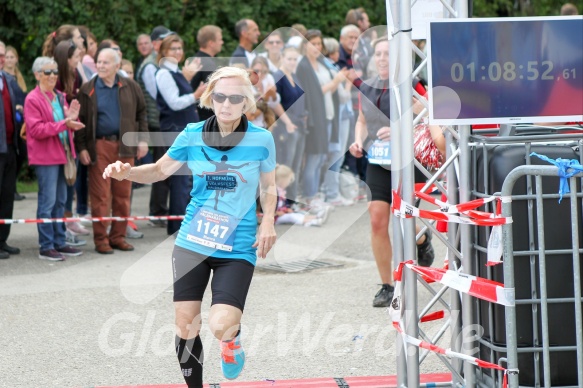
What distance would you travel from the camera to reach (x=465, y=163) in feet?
16.7

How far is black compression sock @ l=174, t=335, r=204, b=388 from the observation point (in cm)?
525

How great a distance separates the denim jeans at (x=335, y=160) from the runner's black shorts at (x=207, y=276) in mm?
8553

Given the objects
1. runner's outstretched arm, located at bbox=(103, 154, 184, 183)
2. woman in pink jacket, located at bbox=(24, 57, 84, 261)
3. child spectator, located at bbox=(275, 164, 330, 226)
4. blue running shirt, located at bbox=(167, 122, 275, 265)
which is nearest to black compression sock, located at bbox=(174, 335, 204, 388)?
blue running shirt, located at bbox=(167, 122, 275, 265)

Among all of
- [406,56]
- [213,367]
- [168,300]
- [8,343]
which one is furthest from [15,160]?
[406,56]

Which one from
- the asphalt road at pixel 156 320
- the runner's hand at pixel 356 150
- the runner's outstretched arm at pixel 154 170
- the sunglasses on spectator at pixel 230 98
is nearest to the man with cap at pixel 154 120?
the asphalt road at pixel 156 320

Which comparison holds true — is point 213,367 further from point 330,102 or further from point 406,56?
point 330,102

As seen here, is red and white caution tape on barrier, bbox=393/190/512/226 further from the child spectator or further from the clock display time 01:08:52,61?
the child spectator

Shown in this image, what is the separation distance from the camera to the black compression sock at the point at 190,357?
17.2 feet

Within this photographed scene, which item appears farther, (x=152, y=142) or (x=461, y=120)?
(x=152, y=142)

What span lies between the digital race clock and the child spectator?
23.3 ft

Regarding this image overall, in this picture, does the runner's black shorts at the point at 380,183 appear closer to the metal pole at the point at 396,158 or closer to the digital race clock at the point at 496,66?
the metal pole at the point at 396,158

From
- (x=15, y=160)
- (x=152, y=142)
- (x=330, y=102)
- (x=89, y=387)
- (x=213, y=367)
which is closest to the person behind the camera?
(x=89, y=387)

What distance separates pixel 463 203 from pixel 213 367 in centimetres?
212

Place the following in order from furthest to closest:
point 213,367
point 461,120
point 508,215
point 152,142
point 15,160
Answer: point 152,142
point 15,160
point 213,367
point 461,120
point 508,215
